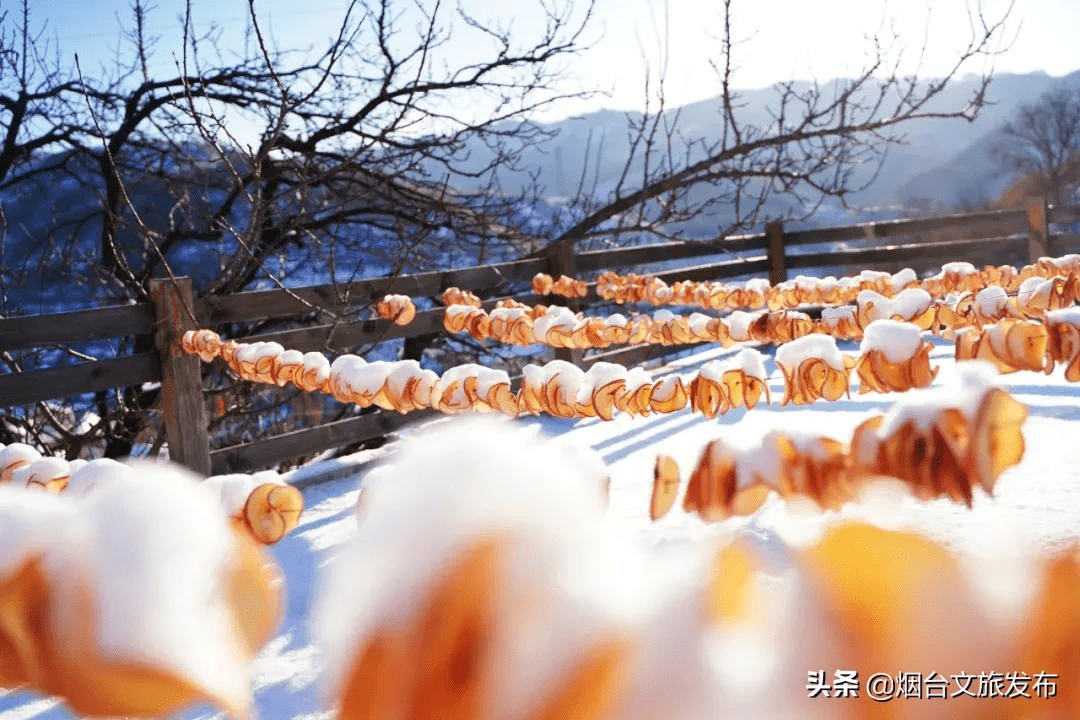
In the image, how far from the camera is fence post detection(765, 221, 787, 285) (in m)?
7.06

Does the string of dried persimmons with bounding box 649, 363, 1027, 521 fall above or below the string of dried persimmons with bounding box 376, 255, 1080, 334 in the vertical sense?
above

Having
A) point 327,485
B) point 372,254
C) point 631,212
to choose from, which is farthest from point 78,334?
point 631,212

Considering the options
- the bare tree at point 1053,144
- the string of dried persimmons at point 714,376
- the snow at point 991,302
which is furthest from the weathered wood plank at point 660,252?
the bare tree at point 1053,144

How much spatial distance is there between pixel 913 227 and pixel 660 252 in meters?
2.80

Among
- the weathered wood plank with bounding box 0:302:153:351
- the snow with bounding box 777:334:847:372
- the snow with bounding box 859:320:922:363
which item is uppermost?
the weathered wood plank with bounding box 0:302:153:351

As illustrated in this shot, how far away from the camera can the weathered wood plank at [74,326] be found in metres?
2.98

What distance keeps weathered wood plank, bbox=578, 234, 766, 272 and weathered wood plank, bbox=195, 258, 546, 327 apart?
1.96ft

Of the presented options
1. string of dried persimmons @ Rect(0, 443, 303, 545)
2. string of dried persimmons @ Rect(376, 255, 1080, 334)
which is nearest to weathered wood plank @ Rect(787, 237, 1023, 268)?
string of dried persimmons @ Rect(376, 255, 1080, 334)

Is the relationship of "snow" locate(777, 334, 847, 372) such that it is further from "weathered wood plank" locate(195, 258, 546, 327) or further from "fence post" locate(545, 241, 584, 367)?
"fence post" locate(545, 241, 584, 367)

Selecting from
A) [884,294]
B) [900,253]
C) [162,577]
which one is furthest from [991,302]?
[900,253]

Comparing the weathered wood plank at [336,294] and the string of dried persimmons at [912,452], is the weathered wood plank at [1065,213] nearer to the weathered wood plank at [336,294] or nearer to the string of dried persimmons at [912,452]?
the weathered wood plank at [336,294]

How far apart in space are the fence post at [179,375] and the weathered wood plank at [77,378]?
72 mm

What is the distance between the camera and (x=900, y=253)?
718 centimetres

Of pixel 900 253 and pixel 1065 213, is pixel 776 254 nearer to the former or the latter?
pixel 900 253
